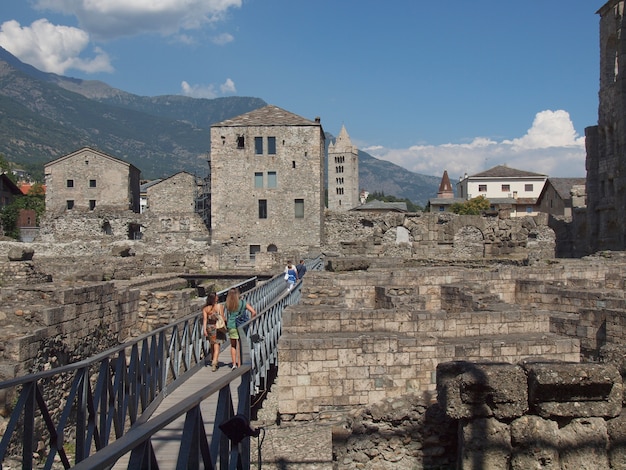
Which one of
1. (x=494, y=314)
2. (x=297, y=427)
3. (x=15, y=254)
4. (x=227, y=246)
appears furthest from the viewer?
(x=227, y=246)

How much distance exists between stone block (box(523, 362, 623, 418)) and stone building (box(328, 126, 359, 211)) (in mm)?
128676

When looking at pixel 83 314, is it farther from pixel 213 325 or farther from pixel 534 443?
pixel 534 443

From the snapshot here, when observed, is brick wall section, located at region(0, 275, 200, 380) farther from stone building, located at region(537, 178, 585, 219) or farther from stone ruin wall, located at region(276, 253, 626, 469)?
stone building, located at region(537, 178, 585, 219)

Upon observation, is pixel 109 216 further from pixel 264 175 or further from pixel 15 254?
pixel 15 254

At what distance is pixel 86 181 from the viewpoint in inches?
1767

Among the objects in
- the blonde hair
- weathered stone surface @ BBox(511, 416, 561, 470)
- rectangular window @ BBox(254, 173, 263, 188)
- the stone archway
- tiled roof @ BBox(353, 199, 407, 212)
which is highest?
tiled roof @ BBox(353, 199, 407, 212)

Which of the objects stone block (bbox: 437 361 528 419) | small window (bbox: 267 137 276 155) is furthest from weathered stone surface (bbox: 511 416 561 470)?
small window (bbox: 267 137 276 155)

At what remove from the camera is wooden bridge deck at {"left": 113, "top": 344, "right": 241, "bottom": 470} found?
535cm

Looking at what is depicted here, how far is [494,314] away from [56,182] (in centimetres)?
4108

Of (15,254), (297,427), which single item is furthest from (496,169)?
(297,427)

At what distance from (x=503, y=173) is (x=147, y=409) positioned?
99870 mm

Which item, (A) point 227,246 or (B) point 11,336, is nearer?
(B) point 11,336

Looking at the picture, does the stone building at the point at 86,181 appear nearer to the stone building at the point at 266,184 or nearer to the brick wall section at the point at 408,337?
the stone building at the point at 266,184

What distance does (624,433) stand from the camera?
5.01m
